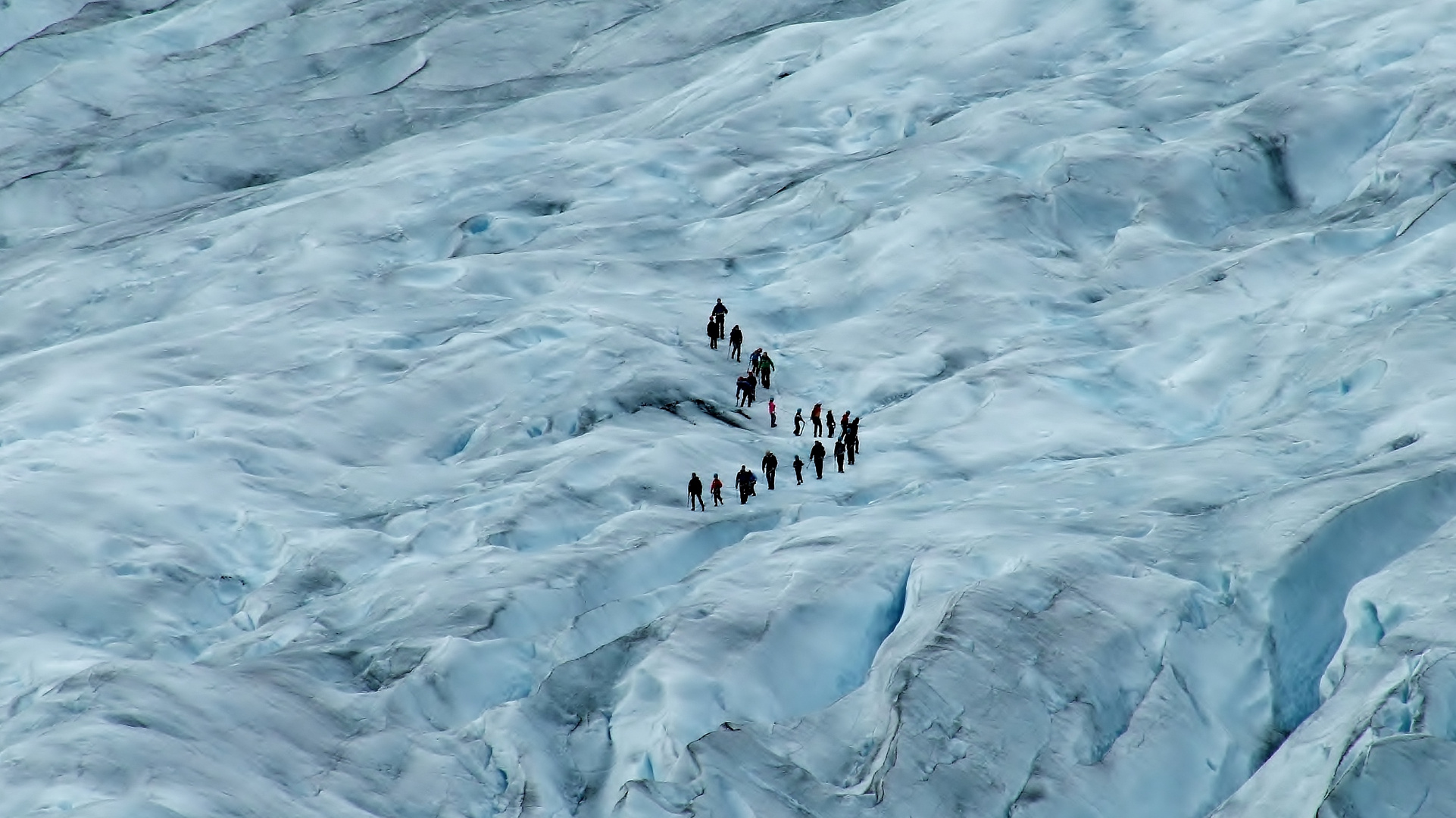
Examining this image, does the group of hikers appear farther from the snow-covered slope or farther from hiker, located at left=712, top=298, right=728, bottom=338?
the snow-covered slope

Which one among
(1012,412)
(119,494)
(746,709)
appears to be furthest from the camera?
(1012,412)

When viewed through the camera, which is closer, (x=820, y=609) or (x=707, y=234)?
(x=820, y=609)

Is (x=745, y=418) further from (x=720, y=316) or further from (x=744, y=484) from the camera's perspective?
(x=744, y=484)

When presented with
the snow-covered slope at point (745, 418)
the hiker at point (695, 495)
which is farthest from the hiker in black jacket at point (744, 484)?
the hiker at point (695, 495)

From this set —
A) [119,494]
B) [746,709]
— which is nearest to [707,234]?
[119,494]

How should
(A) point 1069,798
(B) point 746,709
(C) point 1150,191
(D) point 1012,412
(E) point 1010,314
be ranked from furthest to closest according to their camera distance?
(C) point 1150,191 → (E) point 1010,314 → (D) point 1012,412 → (B) point 746,709 → (A) point 1069,798

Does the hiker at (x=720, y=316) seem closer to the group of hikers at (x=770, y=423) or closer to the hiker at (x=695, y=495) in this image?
the group of hikers at (x=770, y=423)

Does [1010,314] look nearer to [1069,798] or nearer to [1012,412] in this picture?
[1012,412]

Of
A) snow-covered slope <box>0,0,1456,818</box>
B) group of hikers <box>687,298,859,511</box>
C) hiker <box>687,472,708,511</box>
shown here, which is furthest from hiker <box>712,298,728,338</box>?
hiker <box>687,472,708,511</box>
